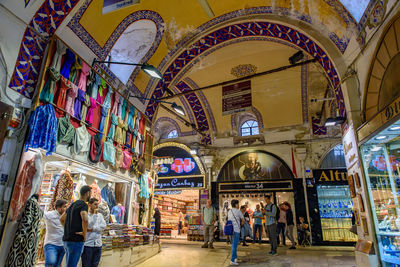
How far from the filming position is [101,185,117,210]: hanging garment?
6.06 metres

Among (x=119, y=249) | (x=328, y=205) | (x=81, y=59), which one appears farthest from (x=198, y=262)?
(x=328, y=205)

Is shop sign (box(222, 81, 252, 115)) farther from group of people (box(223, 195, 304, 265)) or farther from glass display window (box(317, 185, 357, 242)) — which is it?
glass display window (box(317, 185, 357, 242))

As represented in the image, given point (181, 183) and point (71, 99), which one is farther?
point (181, 183)

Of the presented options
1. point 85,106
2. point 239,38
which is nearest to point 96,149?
point 85,106

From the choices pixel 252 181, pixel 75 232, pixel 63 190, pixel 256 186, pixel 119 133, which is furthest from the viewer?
pixel 252 181

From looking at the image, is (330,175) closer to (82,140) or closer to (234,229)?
(234,229)

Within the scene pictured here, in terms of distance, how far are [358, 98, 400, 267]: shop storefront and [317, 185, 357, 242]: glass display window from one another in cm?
555

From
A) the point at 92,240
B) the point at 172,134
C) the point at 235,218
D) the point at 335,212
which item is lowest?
the point at 92,240

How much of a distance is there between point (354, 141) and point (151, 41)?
5221mm

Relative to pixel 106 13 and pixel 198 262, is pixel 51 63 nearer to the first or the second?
pixel 106 13

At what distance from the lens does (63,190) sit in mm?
4566

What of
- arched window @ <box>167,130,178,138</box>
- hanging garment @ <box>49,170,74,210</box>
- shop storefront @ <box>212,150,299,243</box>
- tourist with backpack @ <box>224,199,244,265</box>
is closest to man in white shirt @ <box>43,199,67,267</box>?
hanging garment @ <box>49,170,74,210</box>

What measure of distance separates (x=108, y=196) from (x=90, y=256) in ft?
9.39

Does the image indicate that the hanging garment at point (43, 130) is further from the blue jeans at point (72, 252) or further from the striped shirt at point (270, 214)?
the striped shirt at point (270, 214)
